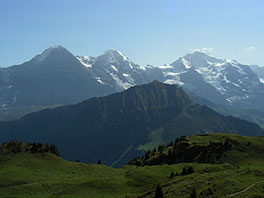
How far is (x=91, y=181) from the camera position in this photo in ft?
300

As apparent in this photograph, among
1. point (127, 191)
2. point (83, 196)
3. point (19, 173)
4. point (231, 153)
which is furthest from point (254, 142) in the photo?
point (19, 173)

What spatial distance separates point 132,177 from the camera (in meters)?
95.8

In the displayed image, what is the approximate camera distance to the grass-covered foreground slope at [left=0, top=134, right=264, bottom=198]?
183ft

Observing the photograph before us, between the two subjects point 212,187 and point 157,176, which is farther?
point 157,176

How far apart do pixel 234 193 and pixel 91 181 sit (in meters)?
51.7

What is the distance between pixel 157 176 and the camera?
306 ft

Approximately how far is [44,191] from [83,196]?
12693 mm

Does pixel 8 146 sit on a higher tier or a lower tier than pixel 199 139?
higher

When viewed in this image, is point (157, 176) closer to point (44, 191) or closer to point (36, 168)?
point (44, 191)

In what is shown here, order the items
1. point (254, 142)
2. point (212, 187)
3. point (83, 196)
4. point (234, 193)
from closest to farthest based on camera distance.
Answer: point (234, 193) → point (212, 187) → point (83, 196) → point (254, 142)

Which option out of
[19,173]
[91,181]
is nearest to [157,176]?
[91,181]

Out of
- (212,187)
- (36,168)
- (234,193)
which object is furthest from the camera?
(36,168)

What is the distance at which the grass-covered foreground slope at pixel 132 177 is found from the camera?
2197 inches

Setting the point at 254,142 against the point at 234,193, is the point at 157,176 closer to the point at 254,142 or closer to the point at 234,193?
the point at 234,193
